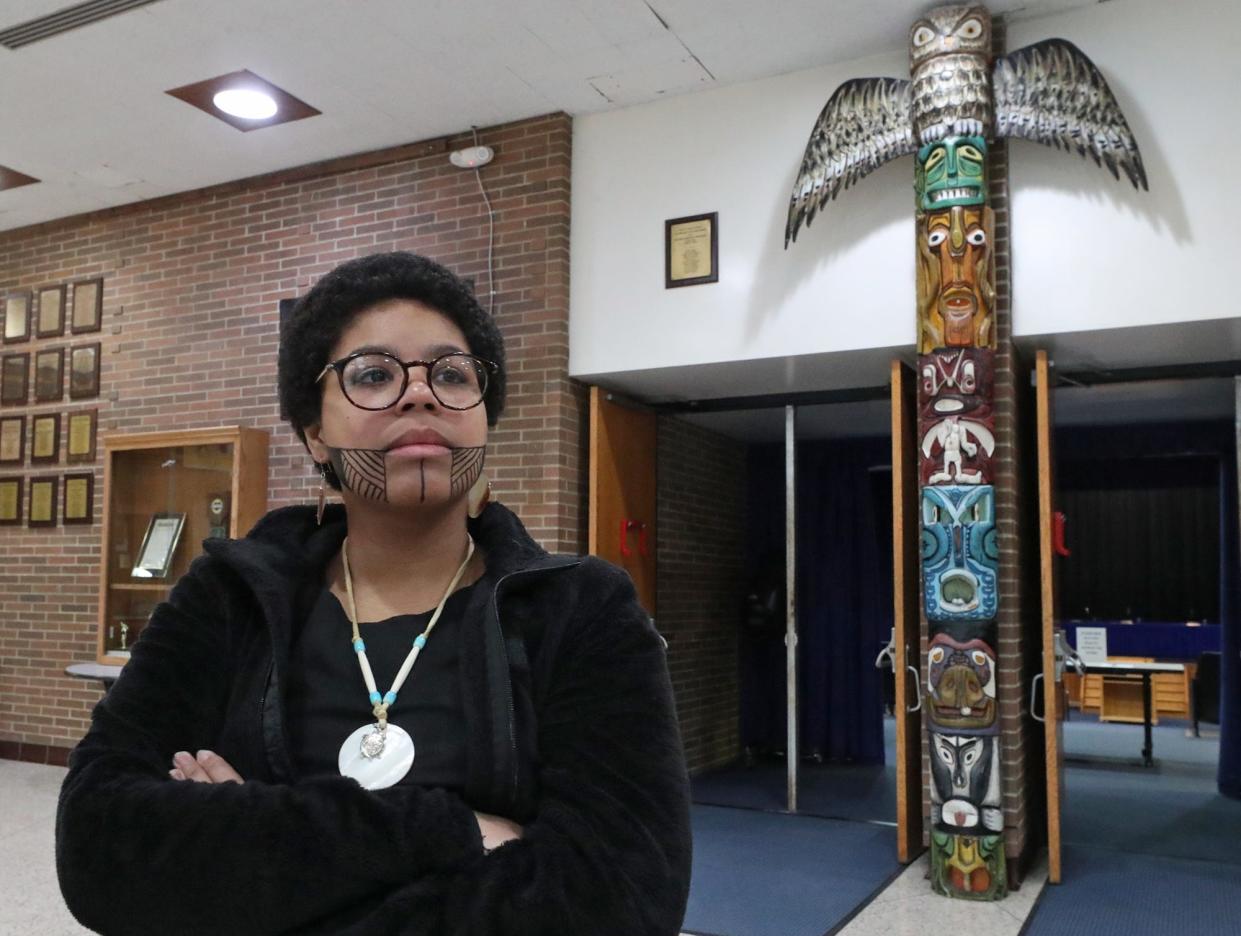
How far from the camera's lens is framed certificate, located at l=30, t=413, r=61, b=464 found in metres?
5.99

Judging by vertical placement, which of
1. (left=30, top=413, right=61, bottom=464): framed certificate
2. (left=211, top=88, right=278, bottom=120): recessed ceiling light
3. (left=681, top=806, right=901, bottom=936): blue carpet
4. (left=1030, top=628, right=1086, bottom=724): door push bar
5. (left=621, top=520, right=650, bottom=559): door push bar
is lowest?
(left=681, top=806, right=901, bottom=936): blue carpet

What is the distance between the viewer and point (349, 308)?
1.15 metres

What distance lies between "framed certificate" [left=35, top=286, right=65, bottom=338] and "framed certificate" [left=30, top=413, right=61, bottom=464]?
1.60 ft

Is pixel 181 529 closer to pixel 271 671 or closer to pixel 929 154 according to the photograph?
pixel 929 154

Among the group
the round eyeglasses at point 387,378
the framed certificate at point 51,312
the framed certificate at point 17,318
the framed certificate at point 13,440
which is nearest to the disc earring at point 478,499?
the round eyeglasses at point 387,378

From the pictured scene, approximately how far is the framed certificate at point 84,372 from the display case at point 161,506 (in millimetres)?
546

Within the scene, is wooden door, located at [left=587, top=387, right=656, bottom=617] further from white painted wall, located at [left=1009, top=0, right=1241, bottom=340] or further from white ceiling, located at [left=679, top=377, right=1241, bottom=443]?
white painted wall, located at [left=1009, top=0, right=1241, bottom=340]

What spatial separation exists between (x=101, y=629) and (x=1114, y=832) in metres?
4.97

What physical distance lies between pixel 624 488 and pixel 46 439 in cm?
348

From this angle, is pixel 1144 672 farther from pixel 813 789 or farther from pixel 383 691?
pixel 383 691

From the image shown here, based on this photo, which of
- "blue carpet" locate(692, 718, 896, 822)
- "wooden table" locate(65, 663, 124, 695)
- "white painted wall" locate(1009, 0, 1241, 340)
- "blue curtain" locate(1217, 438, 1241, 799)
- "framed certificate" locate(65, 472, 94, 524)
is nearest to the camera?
"white painted wall" locate(1009, 0, 1241, 340)

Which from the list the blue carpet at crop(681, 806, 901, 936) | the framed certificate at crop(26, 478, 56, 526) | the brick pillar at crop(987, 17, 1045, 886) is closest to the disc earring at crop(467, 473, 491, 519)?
the blue carpet at crop(681, 806, 901, 936)

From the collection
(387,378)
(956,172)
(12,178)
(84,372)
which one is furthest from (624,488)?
(387,378)

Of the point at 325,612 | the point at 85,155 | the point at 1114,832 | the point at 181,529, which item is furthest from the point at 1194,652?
the point at 325,612
